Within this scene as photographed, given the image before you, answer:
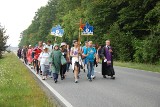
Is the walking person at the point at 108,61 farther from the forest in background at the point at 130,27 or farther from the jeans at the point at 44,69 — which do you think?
the forest in background at the point at 130,27

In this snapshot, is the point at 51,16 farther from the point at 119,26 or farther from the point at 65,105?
the point at 65,105

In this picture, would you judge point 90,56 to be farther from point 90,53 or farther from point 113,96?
point 113,96

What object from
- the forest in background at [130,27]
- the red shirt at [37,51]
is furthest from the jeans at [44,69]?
the forest in background at [130,27]

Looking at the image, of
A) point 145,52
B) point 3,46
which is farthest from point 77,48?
point 3,46

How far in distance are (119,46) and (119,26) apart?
14.9ft

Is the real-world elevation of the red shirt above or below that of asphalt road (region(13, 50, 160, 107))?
above

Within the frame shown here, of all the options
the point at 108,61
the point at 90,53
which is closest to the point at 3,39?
the point at 90,53

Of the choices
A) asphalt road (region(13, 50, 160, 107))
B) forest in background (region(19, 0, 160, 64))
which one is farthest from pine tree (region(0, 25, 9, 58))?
asphalt road (region(13, 50, 160, 107))

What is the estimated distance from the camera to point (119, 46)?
118ft

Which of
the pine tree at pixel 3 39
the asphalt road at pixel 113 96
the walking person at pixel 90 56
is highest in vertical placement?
the pine tree at pixel 3 39

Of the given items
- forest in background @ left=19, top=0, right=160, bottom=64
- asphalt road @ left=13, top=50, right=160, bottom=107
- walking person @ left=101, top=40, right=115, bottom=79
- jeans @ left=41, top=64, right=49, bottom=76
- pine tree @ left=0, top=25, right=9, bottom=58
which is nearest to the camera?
asphalt road @ left=13, top=50, right=160, bottom=107

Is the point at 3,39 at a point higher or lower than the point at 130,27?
lower

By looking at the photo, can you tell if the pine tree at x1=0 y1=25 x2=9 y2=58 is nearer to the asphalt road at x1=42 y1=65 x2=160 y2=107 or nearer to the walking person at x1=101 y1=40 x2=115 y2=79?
the walking person at x1=101 y1=40 x2=115 y2=79

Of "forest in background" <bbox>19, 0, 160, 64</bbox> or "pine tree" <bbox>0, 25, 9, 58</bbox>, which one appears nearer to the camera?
"forest in background" <bbox>19, 0, 160, 64</bbox>
